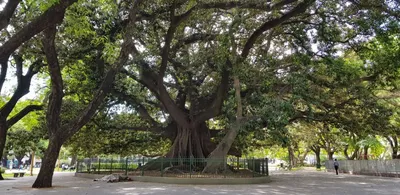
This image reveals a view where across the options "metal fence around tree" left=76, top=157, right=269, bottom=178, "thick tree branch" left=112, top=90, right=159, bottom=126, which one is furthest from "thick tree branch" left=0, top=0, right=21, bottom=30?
"thick tree branch" left=112, top=90, right=159, bottom=126

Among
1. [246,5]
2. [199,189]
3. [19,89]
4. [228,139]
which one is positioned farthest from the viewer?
[19,89]

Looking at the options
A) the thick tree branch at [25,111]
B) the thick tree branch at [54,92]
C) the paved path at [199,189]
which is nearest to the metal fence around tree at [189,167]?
the paved path at [199,189]

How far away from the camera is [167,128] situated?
21.4 meters

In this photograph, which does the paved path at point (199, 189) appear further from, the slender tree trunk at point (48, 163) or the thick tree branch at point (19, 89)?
the thick tree branch at point (19, 89)

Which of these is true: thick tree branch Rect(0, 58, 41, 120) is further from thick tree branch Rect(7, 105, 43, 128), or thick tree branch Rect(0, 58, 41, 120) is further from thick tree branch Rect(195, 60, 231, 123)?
thick tree branch Rect(195, 60, 231, 123)

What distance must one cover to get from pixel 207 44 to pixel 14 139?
1590 centimetres

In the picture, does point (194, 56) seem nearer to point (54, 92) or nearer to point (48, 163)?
point (54, 92)

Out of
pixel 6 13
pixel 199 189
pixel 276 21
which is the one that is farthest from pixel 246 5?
pixel 6 13

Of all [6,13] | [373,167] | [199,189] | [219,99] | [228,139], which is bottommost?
[199,189]

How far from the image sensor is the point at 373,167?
22.9 metres

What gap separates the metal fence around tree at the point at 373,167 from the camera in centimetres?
2052

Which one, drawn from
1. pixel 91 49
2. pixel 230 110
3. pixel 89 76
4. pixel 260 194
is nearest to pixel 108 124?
pixel 89 76

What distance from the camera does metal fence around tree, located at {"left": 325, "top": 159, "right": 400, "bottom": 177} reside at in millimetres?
20516

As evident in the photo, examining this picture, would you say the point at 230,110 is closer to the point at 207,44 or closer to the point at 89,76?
the point at 207,44
